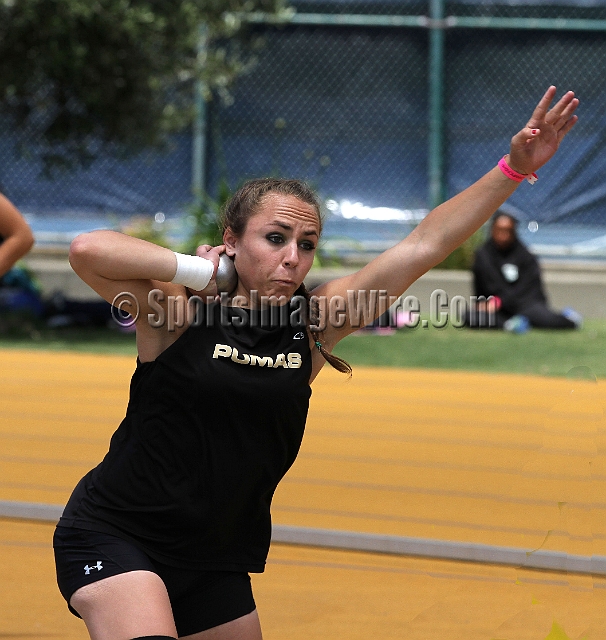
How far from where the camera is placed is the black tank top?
8.48 feet

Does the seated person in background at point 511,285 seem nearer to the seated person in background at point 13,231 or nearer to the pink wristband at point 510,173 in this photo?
the seated person in background at point 13,231

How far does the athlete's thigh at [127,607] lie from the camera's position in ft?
7.79

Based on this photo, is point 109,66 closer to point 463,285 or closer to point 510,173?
point 463,285

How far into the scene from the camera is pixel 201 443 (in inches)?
102

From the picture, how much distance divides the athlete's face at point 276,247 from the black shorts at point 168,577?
71 centimetres

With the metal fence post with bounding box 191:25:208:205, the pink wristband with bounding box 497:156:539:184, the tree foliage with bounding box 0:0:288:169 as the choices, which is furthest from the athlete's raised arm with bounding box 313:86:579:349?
the metal fence post with bounding box 191:25:208:205

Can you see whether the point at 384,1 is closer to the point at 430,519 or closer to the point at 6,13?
the point at 6,13

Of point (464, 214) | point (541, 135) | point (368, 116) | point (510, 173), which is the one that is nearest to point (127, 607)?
point (464, 214)

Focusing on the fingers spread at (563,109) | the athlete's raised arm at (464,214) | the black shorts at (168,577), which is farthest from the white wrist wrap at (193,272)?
the fingers spread at (563,109)

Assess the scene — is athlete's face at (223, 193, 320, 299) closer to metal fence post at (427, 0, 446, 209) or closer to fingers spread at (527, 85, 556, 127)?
fingers spread at (527, 85, 556, 127)

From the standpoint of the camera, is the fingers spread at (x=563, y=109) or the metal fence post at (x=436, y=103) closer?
the fingers spread at (x=563, y=109)

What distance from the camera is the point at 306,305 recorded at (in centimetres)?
280

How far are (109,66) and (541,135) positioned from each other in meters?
9.38

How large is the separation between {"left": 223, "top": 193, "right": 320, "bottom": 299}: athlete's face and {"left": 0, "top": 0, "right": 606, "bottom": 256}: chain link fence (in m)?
10.5
